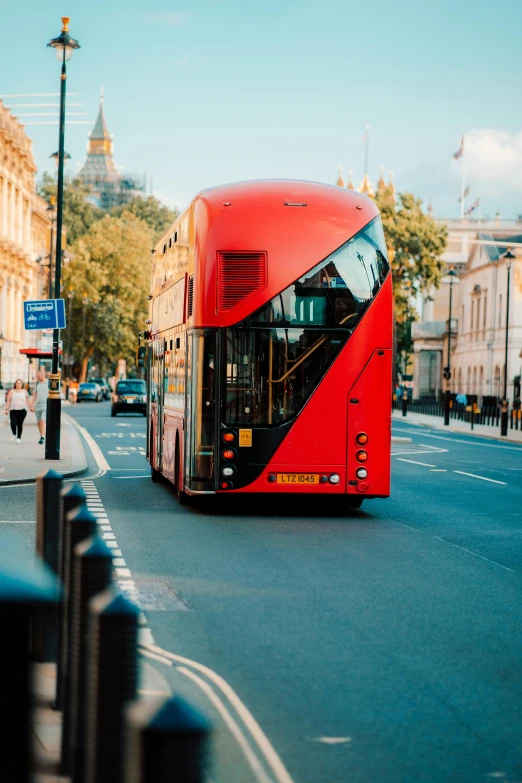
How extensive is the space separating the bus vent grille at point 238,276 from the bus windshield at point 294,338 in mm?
273

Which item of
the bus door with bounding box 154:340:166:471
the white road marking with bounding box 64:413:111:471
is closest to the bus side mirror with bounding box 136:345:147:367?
the white road marking with bounding box 64:413:111:471

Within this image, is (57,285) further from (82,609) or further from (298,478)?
(82,609)

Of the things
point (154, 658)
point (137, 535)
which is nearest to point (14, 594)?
point (154, 658)

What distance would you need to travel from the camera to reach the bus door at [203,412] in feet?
50.7

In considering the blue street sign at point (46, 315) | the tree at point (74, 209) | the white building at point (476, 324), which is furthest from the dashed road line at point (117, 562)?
the tree at point (74, 209)

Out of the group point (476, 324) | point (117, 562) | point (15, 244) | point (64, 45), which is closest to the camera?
point (117, 562)

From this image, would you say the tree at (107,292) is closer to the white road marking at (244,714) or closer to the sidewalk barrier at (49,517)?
the sidewalk barrier at (49,517)

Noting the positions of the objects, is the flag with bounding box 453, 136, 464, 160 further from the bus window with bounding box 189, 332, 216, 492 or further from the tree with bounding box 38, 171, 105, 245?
the bus window with bounding box 189, 332, 216, 492

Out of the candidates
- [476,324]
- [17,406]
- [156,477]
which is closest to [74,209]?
[476,324]

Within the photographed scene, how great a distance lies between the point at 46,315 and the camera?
83.4 feet

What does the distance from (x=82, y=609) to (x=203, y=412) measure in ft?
34.5

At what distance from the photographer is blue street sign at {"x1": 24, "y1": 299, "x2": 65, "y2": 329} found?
25250 millimetres

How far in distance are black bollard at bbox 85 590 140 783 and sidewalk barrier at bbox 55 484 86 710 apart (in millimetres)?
1965

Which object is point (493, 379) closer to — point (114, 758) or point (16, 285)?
point (16, 285)
